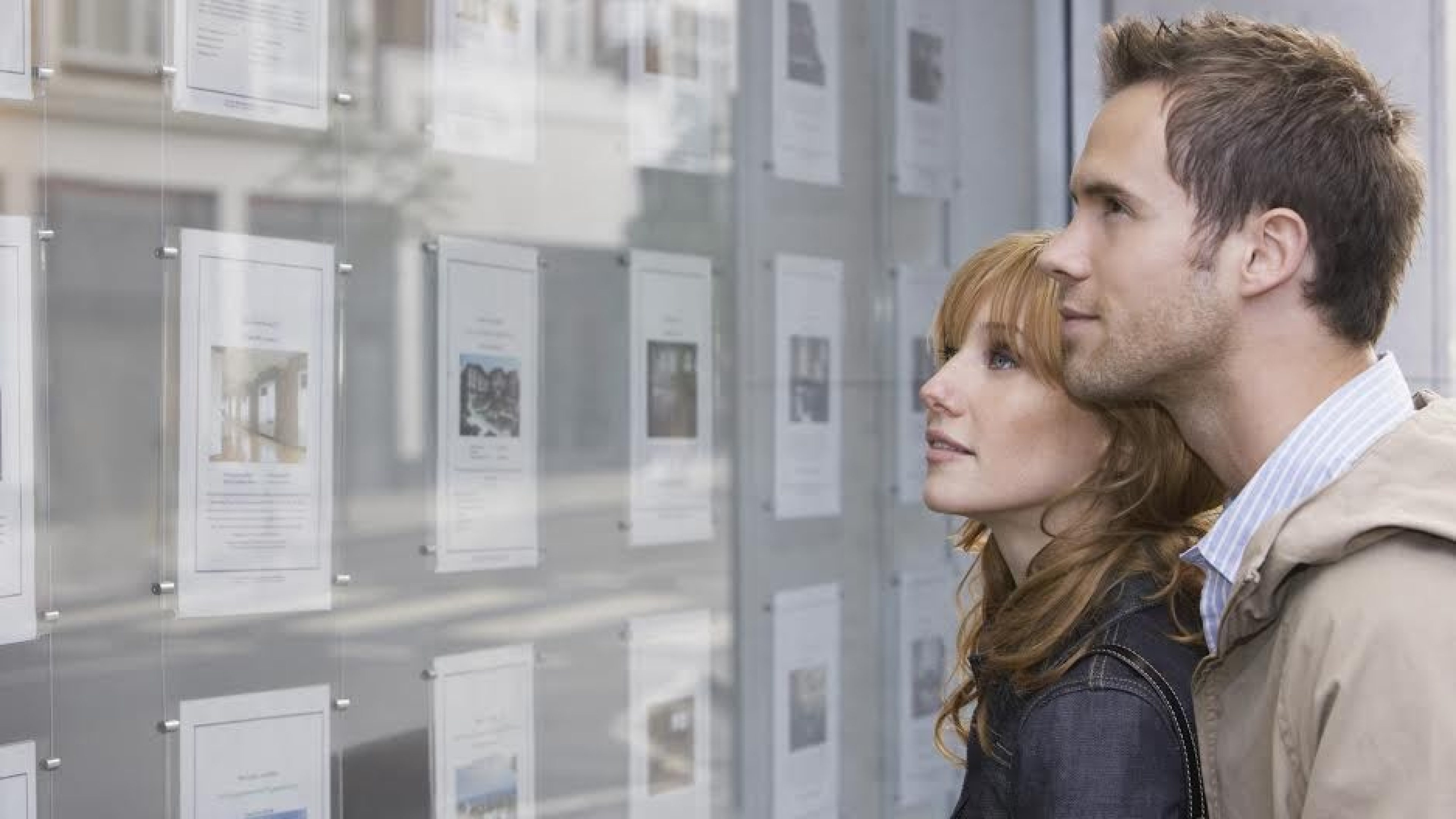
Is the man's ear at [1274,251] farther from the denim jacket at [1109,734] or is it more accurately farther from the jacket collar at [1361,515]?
the denim jacket at [1109,734]

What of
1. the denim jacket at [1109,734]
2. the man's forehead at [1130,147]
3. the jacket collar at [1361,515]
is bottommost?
the denim jacket at [1109,734]

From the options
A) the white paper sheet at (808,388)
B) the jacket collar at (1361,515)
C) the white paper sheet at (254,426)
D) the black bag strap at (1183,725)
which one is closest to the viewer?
the jacket collar at (1361,515)

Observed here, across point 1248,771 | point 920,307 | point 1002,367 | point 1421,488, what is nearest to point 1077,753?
point 1248,771

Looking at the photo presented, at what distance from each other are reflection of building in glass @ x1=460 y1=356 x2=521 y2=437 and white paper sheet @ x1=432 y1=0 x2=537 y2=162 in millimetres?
477

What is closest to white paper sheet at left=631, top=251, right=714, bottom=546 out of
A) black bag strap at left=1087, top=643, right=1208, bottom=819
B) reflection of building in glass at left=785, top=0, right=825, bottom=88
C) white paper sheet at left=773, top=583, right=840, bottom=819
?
white paper sheet at left=773, top=583, right=840, bottom=819

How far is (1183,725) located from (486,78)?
2.28 metres

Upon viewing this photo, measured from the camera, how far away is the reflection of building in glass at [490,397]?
3.55 metres

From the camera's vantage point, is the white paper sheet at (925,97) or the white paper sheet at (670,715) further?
the white paper sheet at (925,97)

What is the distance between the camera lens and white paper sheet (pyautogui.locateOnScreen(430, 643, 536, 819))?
3521mm

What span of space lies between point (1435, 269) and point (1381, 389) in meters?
2.96

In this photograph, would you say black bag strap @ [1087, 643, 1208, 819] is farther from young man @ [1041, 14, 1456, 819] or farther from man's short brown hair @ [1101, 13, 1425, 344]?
man's short brown hair @ [1101, 13, 1425, 344]

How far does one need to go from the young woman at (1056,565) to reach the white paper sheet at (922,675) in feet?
6.90

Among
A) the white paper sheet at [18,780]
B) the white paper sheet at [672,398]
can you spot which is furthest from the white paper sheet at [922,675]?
the white paper sheet at [18,780]

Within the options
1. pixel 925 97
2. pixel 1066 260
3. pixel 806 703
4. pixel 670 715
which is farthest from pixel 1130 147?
pixel 925 97
